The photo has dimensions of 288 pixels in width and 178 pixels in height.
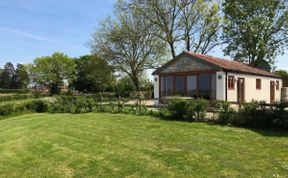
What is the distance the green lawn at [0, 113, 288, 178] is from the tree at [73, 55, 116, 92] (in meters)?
26.3

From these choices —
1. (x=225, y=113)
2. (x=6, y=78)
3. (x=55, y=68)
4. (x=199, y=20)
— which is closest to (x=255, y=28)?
(x=199, y=20)

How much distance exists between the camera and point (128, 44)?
112 feet

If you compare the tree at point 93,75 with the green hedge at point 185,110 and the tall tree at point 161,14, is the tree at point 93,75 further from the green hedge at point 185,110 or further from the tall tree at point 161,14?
the green hedge at point 185,110

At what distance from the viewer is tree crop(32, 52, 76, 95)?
168 ft

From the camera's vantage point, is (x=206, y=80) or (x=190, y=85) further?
(x=190, y=85)

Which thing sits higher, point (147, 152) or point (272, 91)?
point (272, 91)

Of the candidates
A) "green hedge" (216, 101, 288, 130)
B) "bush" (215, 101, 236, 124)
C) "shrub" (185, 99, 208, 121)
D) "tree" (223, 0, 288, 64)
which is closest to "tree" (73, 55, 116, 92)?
"tree" (223, 0, 288, 64)

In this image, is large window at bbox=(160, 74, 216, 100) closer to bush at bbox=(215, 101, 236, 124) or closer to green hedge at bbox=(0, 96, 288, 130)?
green hedge at bbox=(0, 96, 288, 130)

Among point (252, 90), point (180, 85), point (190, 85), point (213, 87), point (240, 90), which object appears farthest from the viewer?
point (252, 90)

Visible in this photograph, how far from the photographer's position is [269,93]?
24.4m

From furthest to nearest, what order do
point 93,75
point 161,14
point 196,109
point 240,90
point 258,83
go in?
point 93,75, point 161,14, point 258,83, point 240,90, point 196,109

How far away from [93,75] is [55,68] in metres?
15.8

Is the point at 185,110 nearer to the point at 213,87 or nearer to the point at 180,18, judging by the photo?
the point at 213,87

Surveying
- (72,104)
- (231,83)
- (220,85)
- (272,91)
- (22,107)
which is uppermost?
(231,83)
